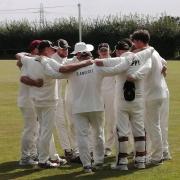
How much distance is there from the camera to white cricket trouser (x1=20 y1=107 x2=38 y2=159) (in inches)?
378

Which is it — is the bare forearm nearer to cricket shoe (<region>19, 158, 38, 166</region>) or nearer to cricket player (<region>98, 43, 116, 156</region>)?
cricket player (<region>98, 43, 116, 156</region>)

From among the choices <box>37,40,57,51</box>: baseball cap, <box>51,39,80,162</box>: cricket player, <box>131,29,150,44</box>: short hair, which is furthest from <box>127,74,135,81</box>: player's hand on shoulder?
<box>51,39,80,162</box>: cricket player

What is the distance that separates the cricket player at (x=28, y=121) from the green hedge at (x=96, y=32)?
54.0 m

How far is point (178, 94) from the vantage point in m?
22.6

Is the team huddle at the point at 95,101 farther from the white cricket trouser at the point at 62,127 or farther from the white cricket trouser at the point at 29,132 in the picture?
the white cricket trouser at the point at 62,127

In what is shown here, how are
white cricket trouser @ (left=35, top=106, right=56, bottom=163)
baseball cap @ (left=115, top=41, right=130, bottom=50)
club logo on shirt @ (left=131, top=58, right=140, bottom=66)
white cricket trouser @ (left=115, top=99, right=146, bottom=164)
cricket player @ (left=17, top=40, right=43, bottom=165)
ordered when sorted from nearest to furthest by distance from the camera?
1. club logo on shirt @ (left=131, top=58, right=140, bottom=66)
2. white cricket trouser @ (left=115, top=99, right=146, bottom=164)
3. white cricket trouser @ (left=35, top=106, right=56, bottom=163)
4. cricket player @ (left=17, top=40, right=43, bottom=165)
5. baseball cap @ (left=115, top=41, right=130, bottom=50)

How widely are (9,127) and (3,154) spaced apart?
146 inches

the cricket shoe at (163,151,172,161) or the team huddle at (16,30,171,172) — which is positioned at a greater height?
the team huddle at (16,30,171,172)

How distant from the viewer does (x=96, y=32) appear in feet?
223

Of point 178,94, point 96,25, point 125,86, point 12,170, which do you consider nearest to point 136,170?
point 125,86

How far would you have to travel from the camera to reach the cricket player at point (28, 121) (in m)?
9.57

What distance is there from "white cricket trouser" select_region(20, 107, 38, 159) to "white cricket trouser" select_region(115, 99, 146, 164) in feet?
4.96

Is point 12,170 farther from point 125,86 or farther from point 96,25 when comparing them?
point 96,25

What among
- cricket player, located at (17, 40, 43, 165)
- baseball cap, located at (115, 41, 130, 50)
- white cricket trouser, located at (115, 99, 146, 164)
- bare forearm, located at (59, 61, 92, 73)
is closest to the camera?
bare forearm, located at (59, 61, 92, 73)
